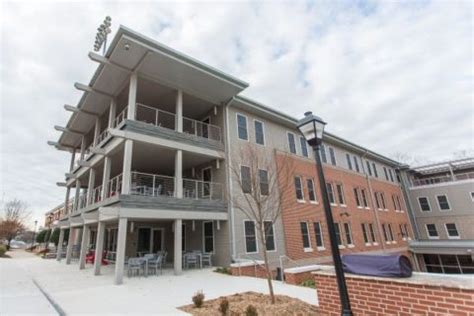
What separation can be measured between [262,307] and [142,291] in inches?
194

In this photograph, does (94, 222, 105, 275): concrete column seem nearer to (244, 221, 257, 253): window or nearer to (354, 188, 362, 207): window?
(244, 221, 257, 253): window

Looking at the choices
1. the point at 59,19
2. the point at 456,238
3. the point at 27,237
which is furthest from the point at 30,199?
the point at 456,238

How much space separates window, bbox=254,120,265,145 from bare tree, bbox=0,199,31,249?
140ft

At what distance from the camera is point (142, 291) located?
864 cm

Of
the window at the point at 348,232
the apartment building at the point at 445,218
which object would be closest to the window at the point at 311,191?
the window at the point at 348,232

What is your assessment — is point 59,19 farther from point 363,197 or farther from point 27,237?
point 27,237

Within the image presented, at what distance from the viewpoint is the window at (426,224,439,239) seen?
2995 cm

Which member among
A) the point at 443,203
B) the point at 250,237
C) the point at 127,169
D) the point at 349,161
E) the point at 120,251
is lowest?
the point at 120,251

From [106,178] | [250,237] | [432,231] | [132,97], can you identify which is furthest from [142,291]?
[432,231]

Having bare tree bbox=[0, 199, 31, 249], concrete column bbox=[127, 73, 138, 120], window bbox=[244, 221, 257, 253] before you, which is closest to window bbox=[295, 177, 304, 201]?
window bbox=[244, 221, 257, 253]

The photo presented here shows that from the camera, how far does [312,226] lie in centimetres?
1822

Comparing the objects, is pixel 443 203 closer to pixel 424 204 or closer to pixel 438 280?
pixel 424 204

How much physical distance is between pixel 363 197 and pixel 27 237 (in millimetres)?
93526

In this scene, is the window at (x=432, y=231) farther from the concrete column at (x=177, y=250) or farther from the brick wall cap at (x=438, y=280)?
the brick wall cap at (x=438, y=280)
